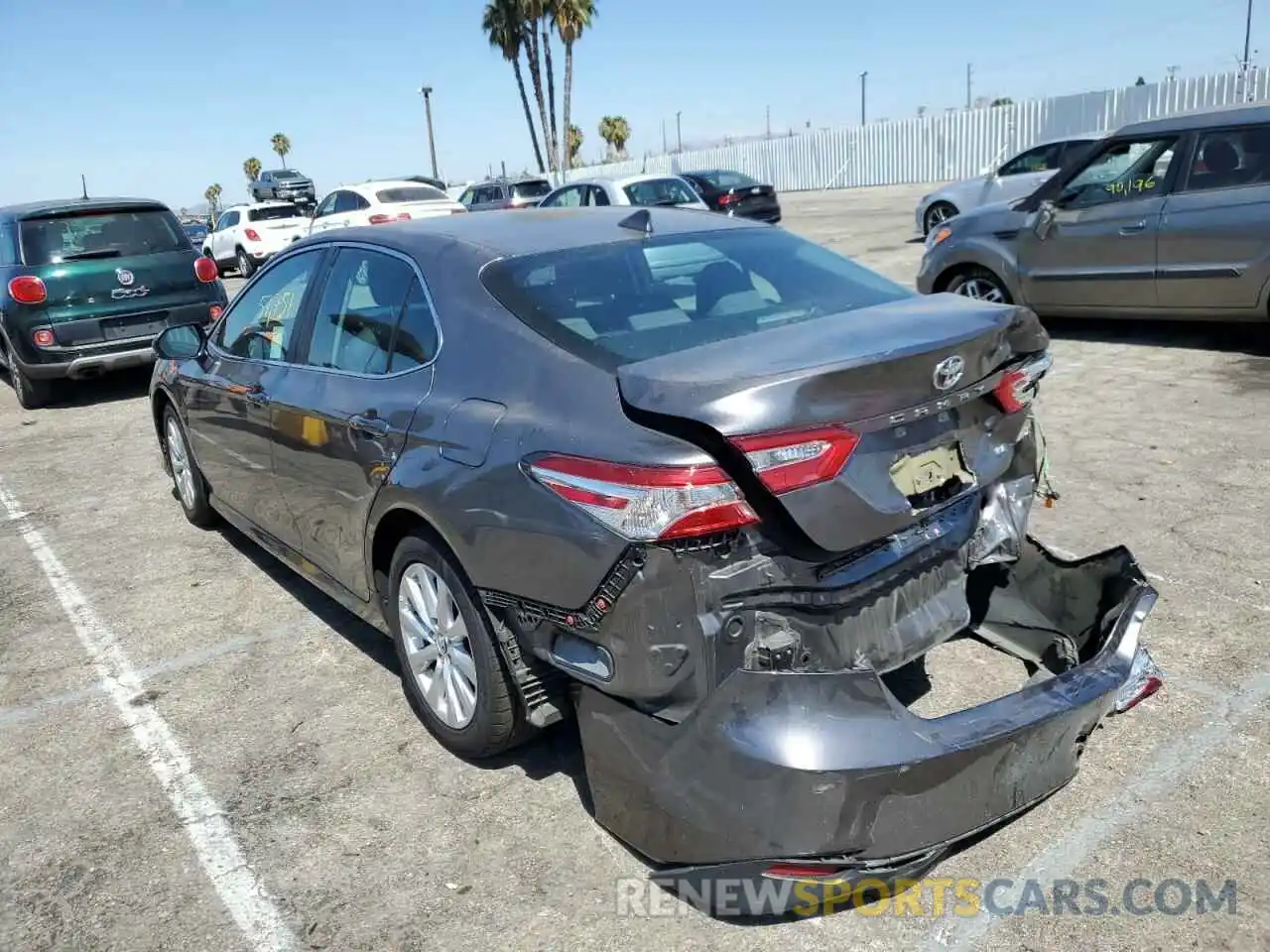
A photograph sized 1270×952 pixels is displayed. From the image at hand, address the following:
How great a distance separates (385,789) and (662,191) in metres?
14.5

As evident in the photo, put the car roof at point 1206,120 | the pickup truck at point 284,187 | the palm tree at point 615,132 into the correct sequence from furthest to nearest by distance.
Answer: the palm tree at point 615,132 → the pickup truck at point 284,187 → the car roof at point 1206,120

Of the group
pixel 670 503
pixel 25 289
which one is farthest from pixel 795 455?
pixel 25 289

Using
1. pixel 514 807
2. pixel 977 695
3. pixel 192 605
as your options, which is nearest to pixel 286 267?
pixel 192 605

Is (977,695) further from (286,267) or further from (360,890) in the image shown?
(286,267)

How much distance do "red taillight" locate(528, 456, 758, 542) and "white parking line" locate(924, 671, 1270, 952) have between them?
113 cm

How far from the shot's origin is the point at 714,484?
2352 mm

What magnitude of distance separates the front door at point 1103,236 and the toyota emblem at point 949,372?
624cm

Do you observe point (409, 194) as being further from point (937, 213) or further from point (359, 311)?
point (359, 311)

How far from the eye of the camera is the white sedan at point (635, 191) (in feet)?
52.9

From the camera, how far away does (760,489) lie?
92.7 inches

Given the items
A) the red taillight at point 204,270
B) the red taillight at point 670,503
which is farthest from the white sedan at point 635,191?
the red taillight at point 670,503

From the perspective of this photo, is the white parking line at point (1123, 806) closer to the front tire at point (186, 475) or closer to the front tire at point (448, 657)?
the front tire at point (448, 657)

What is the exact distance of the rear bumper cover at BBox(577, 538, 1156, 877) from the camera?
2.26 meters

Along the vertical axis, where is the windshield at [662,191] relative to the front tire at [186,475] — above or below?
above
